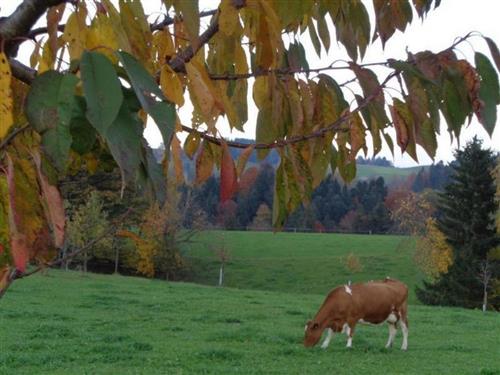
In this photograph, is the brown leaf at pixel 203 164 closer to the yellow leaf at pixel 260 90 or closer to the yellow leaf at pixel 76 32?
the yellow leaf at pixel 260 90

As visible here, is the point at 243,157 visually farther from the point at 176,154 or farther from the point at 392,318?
the point at 392,318

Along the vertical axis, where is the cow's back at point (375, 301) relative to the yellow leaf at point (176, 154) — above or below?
below

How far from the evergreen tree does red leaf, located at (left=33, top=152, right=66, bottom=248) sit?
2912 cm

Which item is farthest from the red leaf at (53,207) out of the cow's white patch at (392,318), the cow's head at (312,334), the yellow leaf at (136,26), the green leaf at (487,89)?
the cow's white patch at (392,318)

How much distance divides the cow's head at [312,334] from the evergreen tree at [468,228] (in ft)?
58.0

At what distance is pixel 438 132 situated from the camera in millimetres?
1139

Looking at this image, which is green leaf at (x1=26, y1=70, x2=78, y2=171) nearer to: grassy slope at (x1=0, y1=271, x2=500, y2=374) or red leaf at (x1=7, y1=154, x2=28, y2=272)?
red leaf at (x1=7, y1=154, x2=28, y2=272)

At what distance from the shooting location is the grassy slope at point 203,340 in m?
9.89

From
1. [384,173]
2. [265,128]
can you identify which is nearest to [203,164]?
[265,128]

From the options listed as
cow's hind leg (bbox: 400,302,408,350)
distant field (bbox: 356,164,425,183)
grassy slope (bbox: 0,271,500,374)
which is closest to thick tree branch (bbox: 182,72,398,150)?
grassy slope (bbox: 0,271,500,374)

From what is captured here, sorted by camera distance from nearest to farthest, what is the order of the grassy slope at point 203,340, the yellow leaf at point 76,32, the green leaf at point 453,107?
1. the yellow leaf at point 76,32
2. the green leaf at point 453,107
3. the grassy slope at point 203,340

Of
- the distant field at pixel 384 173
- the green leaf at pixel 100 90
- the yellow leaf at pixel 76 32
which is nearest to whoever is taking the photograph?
the green leaf at pixel 100 90

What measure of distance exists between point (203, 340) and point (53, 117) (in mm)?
11948

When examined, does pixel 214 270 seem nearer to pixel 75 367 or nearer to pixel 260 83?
pixel 75 367
